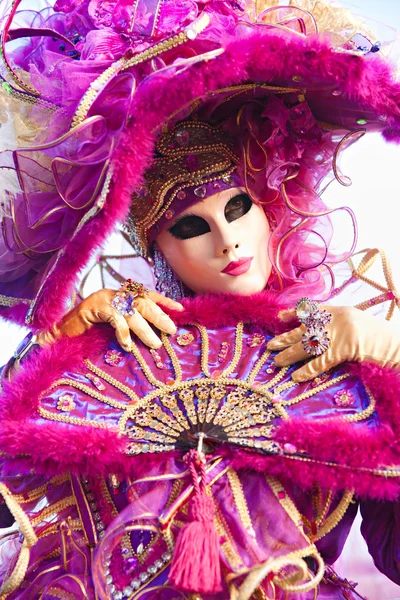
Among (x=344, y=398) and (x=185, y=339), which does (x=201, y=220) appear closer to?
(x=185, y=339)

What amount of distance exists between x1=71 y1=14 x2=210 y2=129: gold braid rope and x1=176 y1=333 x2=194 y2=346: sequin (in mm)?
405

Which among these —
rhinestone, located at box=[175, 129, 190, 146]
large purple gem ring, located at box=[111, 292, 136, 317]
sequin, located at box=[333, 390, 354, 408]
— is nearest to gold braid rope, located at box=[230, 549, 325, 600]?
sequin, located at box=[333, 390, 354, 408]

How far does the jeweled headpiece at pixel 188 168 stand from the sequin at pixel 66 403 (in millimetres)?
398

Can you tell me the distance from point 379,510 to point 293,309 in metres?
0.36

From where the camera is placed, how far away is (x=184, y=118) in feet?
4.23

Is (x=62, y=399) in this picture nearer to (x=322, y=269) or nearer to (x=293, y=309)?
(x=293, y=309)

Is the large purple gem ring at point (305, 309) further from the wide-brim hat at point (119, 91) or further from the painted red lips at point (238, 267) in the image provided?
the wide-brim hat at point (119, 91)

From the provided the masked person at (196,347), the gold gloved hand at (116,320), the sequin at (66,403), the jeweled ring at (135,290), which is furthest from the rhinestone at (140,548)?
the jeweled ring at (135,290)

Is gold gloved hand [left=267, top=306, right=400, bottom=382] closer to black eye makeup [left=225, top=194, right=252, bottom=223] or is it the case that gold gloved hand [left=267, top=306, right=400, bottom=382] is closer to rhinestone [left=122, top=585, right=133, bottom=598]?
black eye makeup [left=225, top=194, right=252, bottom=223]

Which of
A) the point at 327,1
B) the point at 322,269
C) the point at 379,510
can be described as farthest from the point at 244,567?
the point at 327,1

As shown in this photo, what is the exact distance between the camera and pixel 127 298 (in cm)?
125

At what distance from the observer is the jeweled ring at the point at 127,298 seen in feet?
4.08

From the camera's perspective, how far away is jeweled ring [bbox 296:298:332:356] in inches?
43.5

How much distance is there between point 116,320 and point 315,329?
0.35 m
